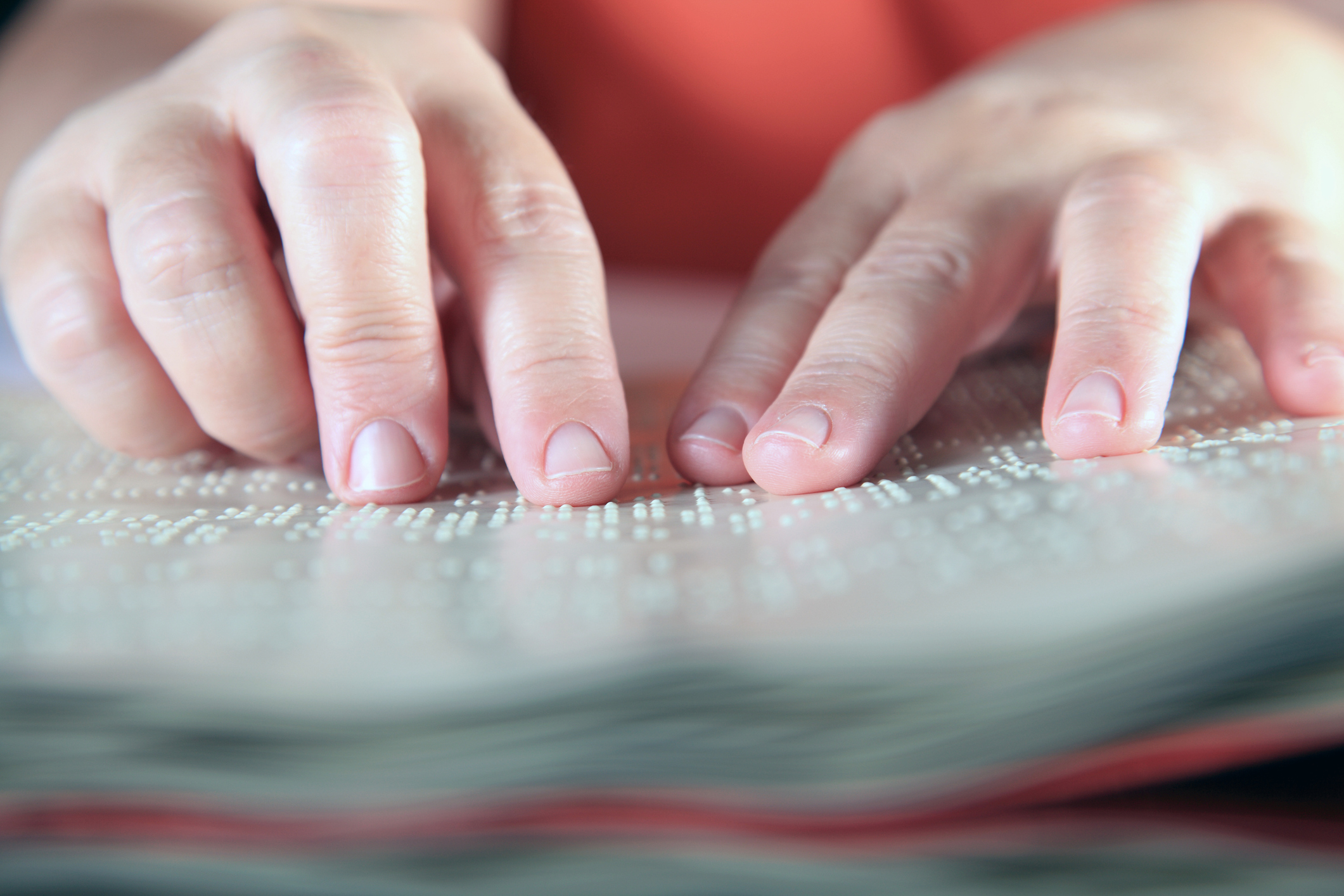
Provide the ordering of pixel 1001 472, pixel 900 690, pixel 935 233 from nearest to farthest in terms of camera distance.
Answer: pixel 900 690 → pixel 1001 472 → pixel 935 233

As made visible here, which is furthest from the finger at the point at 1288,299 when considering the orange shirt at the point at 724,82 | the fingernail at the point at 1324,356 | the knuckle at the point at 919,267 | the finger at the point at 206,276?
the orange shirt at the point at 724,82

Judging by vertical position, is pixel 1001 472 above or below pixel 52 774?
above

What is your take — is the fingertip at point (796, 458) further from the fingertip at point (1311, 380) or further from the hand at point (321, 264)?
the fingertip at point (1311, 380)

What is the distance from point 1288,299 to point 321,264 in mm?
388

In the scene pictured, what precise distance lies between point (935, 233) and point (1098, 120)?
157mm

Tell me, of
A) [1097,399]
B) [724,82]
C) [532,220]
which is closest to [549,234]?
[532,220]

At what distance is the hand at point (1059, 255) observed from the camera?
331 mm

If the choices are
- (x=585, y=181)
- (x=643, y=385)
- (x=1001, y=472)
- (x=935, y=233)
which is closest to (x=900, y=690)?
(x=1001, y=472)

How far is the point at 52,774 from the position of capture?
0.17 metres

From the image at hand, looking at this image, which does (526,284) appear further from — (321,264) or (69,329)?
(69,329)

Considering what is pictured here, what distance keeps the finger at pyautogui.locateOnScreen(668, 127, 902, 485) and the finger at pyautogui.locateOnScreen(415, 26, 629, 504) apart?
38 millimetres

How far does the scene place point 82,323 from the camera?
39 cm

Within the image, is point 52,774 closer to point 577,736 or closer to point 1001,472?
point 577,736

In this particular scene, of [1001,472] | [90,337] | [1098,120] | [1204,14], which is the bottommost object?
[1001,472]
